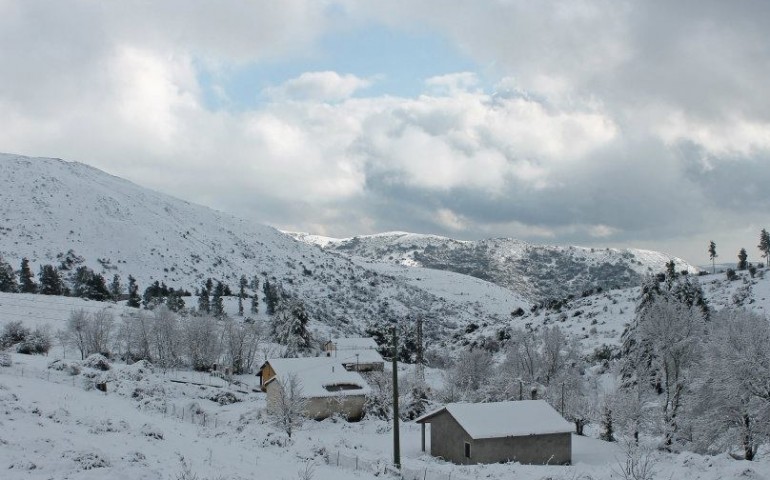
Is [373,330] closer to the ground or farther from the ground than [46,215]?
closer to the ground

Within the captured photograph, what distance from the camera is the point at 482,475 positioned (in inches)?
1096

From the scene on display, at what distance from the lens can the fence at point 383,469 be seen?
24.5m

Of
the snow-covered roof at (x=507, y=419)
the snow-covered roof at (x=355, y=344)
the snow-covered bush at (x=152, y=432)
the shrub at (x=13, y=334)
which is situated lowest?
the snow-covered roof at (x=355, y=344)

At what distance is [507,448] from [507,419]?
2094 millimetres

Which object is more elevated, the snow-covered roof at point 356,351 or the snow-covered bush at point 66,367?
the snow-covered bush at point 66,367

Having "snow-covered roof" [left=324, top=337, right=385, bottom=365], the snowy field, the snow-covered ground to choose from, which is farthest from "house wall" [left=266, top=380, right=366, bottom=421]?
"snow-covered roof" [left=324, top=337, right=385, bottom=365]

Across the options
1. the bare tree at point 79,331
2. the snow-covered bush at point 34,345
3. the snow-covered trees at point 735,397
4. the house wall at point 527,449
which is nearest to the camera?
the snow-covered trees at point 735,397

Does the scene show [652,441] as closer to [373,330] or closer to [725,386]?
[725,386]

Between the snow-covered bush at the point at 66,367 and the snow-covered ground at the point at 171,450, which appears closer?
the snow-covered ground at the point at 171,450

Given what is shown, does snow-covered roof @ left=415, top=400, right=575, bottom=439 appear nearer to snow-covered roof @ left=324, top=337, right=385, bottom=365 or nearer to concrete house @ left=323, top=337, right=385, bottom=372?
concrete house @ left=323, top=337, right=385, bottom=372

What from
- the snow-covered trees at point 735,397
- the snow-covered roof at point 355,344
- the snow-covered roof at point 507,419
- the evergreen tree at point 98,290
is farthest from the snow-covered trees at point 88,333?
the snow-covered trees at point 735,397

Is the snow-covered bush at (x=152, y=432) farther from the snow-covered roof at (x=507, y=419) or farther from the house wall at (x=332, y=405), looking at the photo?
the house wall at (x=332, y=405)

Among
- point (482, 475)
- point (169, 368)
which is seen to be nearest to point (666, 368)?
point (482, 475)

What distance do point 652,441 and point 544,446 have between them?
34.3ft
